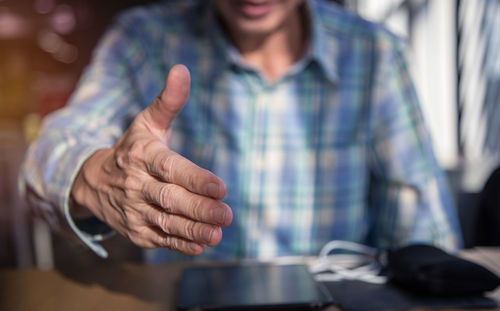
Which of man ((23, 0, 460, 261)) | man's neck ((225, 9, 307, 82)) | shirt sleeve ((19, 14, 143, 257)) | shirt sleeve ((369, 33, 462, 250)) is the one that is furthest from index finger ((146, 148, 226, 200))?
shirt sleeve ((369, 33, 462, 250))

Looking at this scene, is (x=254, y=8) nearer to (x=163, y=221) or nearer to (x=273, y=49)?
(x=273, y=49)

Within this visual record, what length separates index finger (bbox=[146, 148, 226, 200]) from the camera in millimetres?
375

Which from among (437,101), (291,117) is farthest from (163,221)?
(437,101)

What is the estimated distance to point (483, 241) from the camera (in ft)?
3.46

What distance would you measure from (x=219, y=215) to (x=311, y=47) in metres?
0.66

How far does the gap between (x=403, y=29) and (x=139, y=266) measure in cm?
240

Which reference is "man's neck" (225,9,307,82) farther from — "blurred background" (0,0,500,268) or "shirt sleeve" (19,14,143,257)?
"blurred background" (0,0,500,268)

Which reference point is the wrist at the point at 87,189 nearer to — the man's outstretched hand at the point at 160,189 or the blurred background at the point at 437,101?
the man's outstretched hand at the point at 160,189

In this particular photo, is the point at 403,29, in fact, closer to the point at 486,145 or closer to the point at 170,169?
the point at 486,145

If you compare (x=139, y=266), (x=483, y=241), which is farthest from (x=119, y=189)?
(x=483, y=241)

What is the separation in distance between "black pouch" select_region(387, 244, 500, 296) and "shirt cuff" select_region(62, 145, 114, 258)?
382 millimetres

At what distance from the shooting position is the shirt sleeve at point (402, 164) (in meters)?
0.94

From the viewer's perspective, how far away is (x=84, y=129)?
80 centimetres

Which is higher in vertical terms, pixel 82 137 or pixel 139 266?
pixel 82 137
